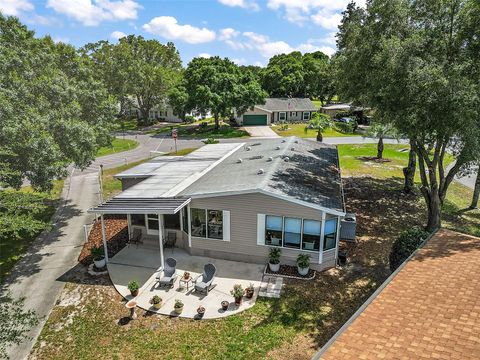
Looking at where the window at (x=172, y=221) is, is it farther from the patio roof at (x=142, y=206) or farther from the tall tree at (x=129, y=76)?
the tall tree at (x=129, y=76)

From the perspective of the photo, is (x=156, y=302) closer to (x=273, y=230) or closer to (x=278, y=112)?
(x=273, y=230)

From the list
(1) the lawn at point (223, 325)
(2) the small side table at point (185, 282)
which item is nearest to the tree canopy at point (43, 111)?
(1) the lawn at point (223, 325)

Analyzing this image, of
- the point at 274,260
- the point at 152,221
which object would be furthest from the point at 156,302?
the point at 152,221

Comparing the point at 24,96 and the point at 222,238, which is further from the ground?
the point at 24,96

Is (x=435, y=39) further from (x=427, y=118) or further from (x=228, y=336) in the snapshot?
(x=228, y=336)

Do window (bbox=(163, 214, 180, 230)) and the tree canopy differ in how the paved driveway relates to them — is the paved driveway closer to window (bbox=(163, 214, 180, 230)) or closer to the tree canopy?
the tree canopy

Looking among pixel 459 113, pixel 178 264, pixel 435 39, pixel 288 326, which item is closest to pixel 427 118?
pixel 459 113
